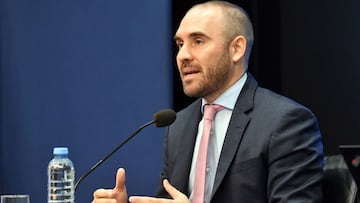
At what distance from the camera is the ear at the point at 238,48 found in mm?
2453

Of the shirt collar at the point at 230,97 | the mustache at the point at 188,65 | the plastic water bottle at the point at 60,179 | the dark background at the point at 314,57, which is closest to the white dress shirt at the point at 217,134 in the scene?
the shirt collar at the point at 230,97

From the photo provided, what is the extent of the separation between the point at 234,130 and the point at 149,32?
108cm

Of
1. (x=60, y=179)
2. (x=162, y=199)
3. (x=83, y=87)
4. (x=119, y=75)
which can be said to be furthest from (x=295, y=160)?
(x=83, y=87)

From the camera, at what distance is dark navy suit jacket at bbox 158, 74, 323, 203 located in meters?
2.12

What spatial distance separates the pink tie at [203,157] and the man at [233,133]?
0.06ft

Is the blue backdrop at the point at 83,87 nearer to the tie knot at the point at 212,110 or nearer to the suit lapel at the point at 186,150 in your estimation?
the suit lapel at the point at 186,150

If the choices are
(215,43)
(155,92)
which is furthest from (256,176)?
(155,92)

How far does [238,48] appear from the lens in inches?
97.2

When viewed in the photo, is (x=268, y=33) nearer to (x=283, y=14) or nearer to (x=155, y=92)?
(x=283, y=14)

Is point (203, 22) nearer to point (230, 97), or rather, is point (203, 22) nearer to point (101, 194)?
point (230, 97)

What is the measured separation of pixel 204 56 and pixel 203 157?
35 cm

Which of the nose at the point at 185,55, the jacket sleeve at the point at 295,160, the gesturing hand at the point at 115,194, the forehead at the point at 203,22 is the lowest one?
the gesturing hand at the point at 115,194

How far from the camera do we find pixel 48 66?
134 inches

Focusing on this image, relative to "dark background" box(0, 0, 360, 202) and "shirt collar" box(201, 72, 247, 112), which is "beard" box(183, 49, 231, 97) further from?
"dark background" box(0, 0, 360, 202)
